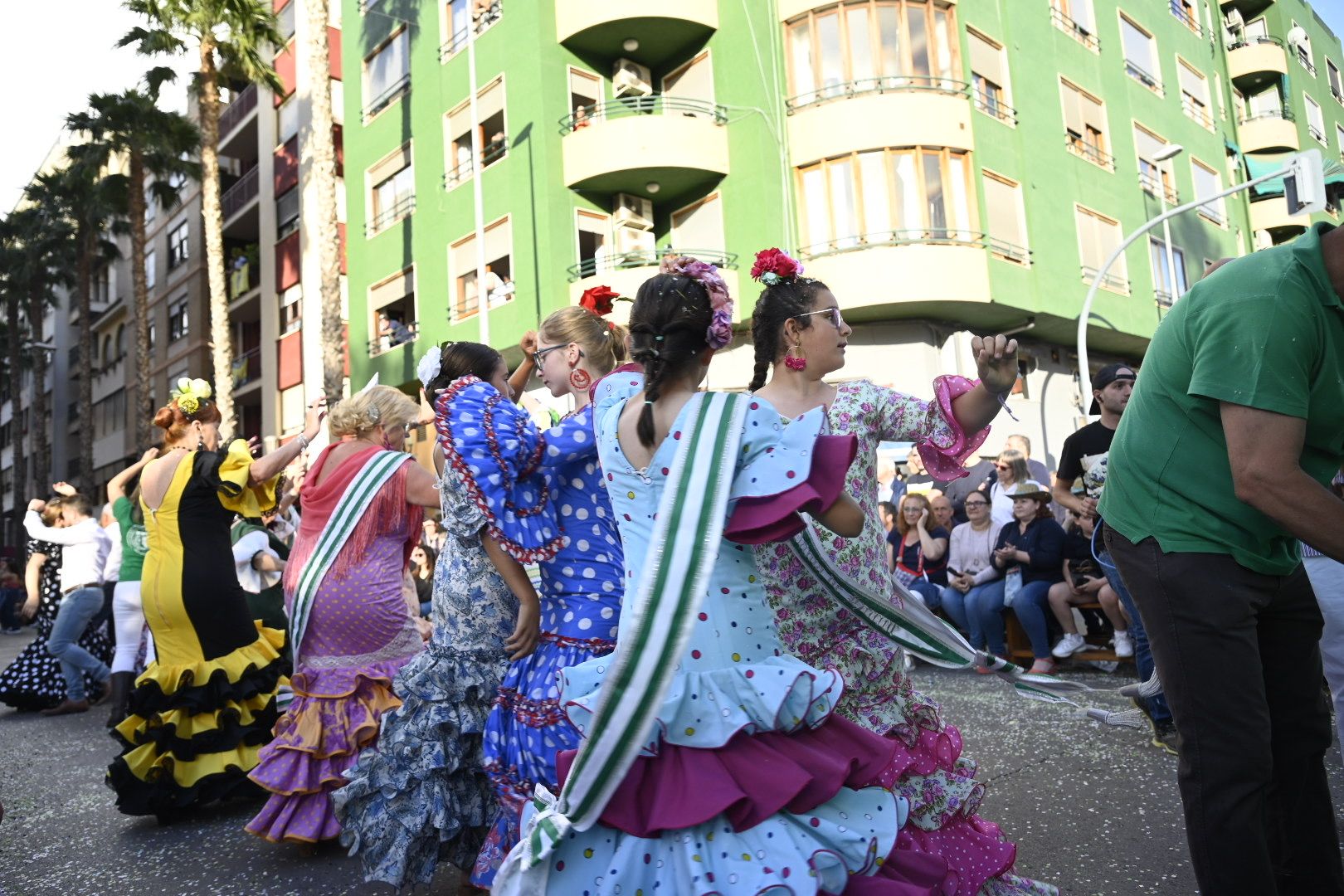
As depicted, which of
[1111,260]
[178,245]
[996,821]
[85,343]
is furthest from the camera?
[178,245]

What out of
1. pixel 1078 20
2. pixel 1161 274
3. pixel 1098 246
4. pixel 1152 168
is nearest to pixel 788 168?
pixel 1098 246

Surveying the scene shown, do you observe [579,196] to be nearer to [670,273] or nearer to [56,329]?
[670,273]

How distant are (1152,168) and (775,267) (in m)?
24.0

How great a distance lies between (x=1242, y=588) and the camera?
8.10 feet

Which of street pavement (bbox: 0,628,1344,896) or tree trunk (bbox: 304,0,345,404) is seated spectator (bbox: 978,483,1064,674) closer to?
street pavement (bbox: 0,628,1344,896)

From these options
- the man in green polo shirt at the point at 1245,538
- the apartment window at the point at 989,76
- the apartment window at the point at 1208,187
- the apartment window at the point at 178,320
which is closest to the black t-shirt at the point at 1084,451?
the man in green polo shirt at the point at 1245,538

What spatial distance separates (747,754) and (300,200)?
26970 mm

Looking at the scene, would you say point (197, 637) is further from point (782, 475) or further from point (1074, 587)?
point (1074, 587)

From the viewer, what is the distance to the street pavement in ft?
12.2

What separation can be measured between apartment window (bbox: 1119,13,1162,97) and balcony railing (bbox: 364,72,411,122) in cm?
1608

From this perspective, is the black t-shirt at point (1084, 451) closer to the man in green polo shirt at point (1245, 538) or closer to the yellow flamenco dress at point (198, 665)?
the man in green polo shirt at point (1245, 538)

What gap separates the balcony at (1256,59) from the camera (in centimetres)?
2989

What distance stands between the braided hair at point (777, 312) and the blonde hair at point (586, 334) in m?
0.54

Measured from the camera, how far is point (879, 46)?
18.1 m
